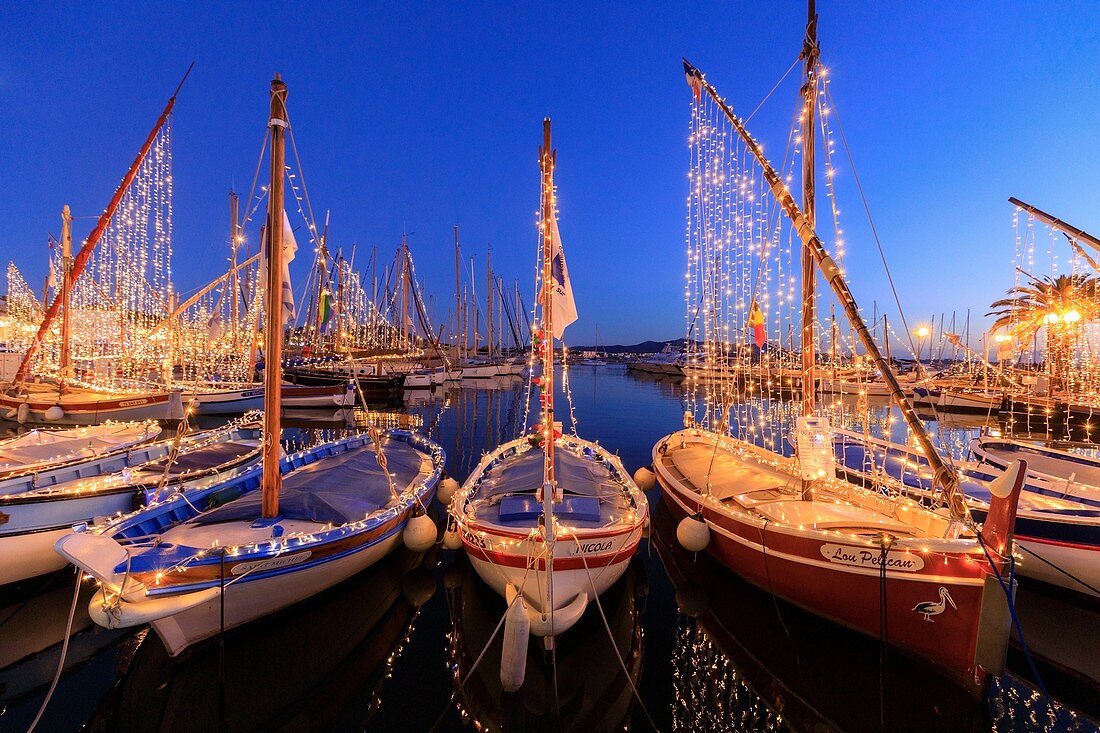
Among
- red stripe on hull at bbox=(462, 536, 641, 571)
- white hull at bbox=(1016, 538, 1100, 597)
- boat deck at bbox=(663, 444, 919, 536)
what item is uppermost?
boat deck at bbox=(663, 444, 919, 536)

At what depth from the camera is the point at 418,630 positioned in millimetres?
6562

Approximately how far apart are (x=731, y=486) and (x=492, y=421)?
18.5 m

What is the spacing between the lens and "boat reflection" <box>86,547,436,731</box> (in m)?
4.73

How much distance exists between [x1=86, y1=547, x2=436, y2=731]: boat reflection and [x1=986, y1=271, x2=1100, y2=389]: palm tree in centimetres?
2440

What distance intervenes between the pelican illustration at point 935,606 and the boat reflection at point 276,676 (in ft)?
19.8

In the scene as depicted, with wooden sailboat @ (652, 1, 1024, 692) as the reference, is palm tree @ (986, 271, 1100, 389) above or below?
above

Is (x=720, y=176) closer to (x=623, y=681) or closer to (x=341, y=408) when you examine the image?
(x=623, y=681)

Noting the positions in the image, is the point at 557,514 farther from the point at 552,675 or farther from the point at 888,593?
the point at 888,593

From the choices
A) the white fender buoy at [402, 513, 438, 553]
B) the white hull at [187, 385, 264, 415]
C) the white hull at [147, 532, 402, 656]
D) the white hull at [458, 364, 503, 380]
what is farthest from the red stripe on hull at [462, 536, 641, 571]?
the white hull at [458, 364, 503, 380]

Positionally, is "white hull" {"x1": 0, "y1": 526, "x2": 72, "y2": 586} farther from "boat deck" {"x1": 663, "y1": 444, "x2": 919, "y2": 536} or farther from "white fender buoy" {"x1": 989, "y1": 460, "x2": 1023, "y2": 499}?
"white fender buoy" {"x1": 989, "y1": 460, "x2": 1023, "y2": 499}

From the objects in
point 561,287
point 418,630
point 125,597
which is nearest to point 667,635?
point 418,630

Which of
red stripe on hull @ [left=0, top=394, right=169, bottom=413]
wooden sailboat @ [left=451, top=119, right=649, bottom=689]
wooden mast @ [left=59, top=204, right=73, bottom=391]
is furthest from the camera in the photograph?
red stripe on hull @ [left=0, top=394, right=169, bottom=413]

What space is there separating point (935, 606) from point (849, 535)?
988 mm

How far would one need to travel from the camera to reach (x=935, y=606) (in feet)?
16.9
